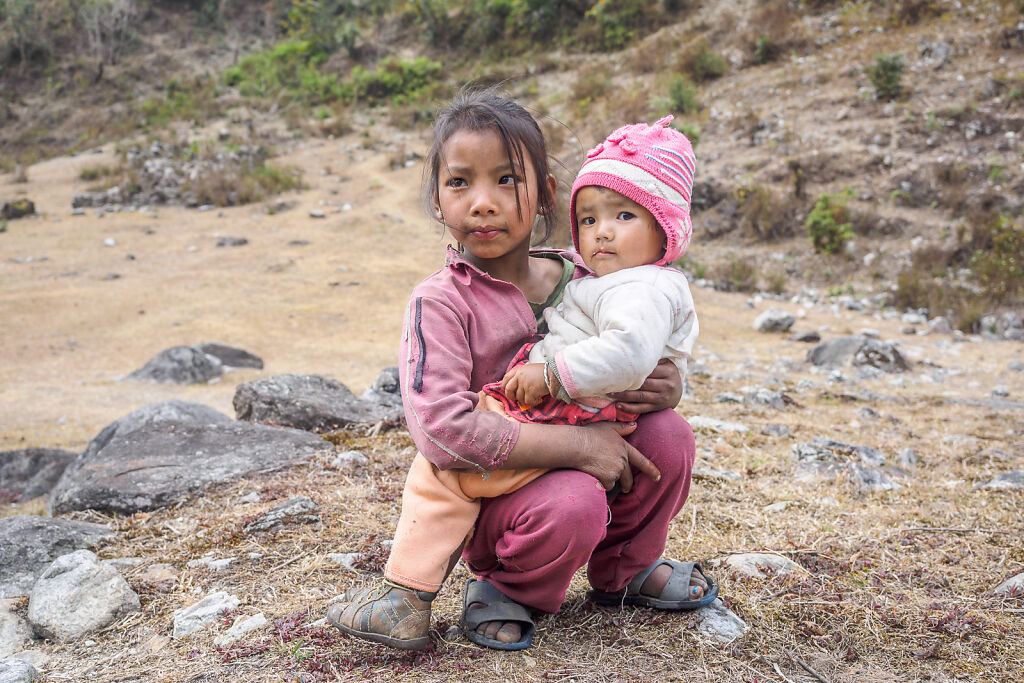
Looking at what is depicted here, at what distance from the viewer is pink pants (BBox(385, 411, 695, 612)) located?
175cm

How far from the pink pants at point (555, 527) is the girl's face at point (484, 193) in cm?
58

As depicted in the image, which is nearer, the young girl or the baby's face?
the young girl

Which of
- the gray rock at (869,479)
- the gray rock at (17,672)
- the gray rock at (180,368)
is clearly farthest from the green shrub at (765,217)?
the gray rock at (17,672)

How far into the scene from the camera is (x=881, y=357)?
20.5ft

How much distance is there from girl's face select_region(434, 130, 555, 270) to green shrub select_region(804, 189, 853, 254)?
29.5ft

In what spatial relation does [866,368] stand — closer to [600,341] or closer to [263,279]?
[600,341]

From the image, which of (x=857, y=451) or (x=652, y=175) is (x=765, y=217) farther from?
(x=652, y=175)

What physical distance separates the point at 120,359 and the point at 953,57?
498 inches

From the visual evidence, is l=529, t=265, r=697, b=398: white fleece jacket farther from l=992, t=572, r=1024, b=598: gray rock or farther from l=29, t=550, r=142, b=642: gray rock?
l=29, t=550, r=142, b=642: gray rock

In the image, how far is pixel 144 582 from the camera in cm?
243

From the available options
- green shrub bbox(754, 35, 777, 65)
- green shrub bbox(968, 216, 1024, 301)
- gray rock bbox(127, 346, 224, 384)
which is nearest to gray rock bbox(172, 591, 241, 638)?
gray rock bbox(127, 346, 224, 384)

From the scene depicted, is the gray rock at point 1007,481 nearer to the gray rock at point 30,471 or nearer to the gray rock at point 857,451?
the gray rock at point 857,451

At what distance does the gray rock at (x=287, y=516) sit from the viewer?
276 cm

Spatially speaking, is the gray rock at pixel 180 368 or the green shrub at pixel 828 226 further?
the green shrub at pixel 828 226
